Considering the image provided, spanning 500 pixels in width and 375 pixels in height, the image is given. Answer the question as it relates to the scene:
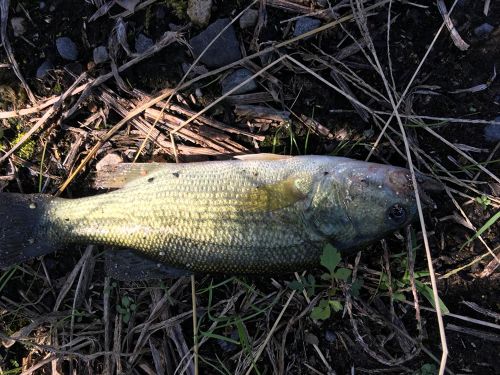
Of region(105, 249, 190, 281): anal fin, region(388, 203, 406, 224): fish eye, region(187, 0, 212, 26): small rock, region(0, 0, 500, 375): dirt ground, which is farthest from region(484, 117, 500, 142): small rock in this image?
region(105, 249, 190, 281): anal fin

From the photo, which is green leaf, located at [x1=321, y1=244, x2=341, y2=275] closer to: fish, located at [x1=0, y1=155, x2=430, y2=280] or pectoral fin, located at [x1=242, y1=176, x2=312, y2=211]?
fish, located at [x1=0, y1=155, x2=430, y2=280]

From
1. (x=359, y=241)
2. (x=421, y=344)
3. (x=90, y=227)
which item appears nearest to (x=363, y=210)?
(x=359, y=241)

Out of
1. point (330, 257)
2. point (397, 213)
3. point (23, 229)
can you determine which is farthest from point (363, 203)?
point (23, 229)

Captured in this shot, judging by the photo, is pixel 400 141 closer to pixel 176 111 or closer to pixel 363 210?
pixel 363 210

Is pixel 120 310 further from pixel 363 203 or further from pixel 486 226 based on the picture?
pixel 486 226

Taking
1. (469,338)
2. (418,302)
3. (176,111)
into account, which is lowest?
(469,338)

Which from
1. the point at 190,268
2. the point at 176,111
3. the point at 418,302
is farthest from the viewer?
the point at 176,111

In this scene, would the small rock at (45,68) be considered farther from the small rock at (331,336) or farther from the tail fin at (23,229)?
the small rock at (331,336)
